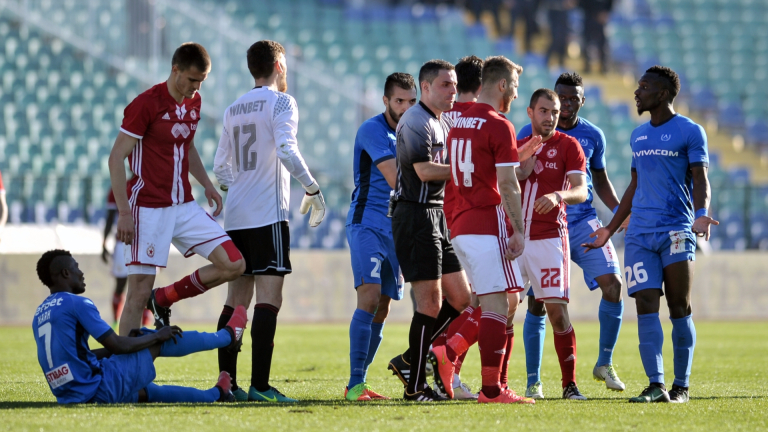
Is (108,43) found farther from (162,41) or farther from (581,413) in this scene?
(581,413)

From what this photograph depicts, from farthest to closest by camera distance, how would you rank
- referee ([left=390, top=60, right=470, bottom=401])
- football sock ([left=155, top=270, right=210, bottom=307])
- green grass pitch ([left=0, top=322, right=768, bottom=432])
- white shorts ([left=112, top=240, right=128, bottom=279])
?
white shorts ([left=112, top=240, right=128, bottom=279]) → football sock ([left=155, top=270, right=210, bottom=307]) → referee ([left=390, top=60, right=470, bottom=401]) → green grass pitch ([left=0, top=322, right=768, bottom=432])

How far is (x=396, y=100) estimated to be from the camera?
6.68 meters

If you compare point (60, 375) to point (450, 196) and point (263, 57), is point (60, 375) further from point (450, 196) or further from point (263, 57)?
point (450, 196)

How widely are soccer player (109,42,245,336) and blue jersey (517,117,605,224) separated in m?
2.73

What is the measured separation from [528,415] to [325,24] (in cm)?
1875

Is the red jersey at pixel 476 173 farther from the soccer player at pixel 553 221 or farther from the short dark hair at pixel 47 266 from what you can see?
the short dark hair at pixel 47 266

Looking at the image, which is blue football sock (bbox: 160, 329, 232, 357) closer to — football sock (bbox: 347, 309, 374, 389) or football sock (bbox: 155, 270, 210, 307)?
football sock (bbox: 155, 270, 210, 307)

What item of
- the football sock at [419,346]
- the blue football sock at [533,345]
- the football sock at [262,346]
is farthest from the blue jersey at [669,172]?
the football sock at [262,346]

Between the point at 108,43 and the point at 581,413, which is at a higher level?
the point at 108,43

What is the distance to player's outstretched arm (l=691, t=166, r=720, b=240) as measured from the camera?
19.6 ft

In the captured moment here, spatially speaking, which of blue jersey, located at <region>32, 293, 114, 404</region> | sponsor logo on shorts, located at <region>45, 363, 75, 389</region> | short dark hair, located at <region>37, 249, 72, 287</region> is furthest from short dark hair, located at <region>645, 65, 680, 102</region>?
sponsor logo on shorts, located at <region>45, 363, 75, 389</region>

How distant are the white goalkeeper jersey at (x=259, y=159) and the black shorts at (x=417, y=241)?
0.67 metres

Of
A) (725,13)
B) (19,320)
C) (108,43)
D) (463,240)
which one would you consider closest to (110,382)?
(463,240)

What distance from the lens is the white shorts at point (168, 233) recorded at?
6.14m
